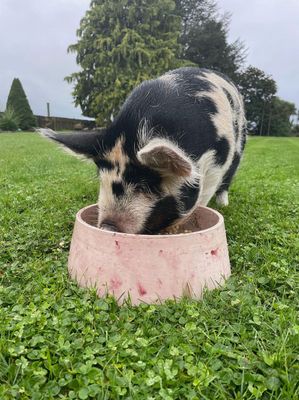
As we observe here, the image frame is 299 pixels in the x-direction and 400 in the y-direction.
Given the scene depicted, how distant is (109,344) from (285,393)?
2.59ft

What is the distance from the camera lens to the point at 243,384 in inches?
66.7

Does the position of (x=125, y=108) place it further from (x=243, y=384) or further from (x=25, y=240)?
(x=243, y=384)

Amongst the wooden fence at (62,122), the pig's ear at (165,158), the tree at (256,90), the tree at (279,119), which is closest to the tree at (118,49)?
the wooden fence at (62,122)

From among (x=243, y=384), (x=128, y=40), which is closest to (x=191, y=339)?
(x=243, y=384)

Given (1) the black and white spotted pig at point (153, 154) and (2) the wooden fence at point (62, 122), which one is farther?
(2) the wooden fence at point (62, 122)

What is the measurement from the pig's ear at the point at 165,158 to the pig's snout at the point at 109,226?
1.43 feet

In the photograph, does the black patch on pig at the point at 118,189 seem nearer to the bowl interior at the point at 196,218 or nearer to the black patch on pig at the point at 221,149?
the bowl interior at the point at 196,218

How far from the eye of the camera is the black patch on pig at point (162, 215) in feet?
8.65

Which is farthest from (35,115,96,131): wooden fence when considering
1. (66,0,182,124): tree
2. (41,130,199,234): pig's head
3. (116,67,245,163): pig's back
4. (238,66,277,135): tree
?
(41,130,199,234): pig's head

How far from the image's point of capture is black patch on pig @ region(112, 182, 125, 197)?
260cm

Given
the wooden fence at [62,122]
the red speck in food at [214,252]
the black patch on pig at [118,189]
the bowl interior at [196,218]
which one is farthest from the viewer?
the wooden fence at [62,122]

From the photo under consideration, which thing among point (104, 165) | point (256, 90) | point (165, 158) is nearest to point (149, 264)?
point (165, 158)

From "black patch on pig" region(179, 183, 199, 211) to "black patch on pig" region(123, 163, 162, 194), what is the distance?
174 mm

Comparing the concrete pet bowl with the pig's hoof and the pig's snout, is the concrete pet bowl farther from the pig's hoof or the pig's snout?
the pig's hoof
